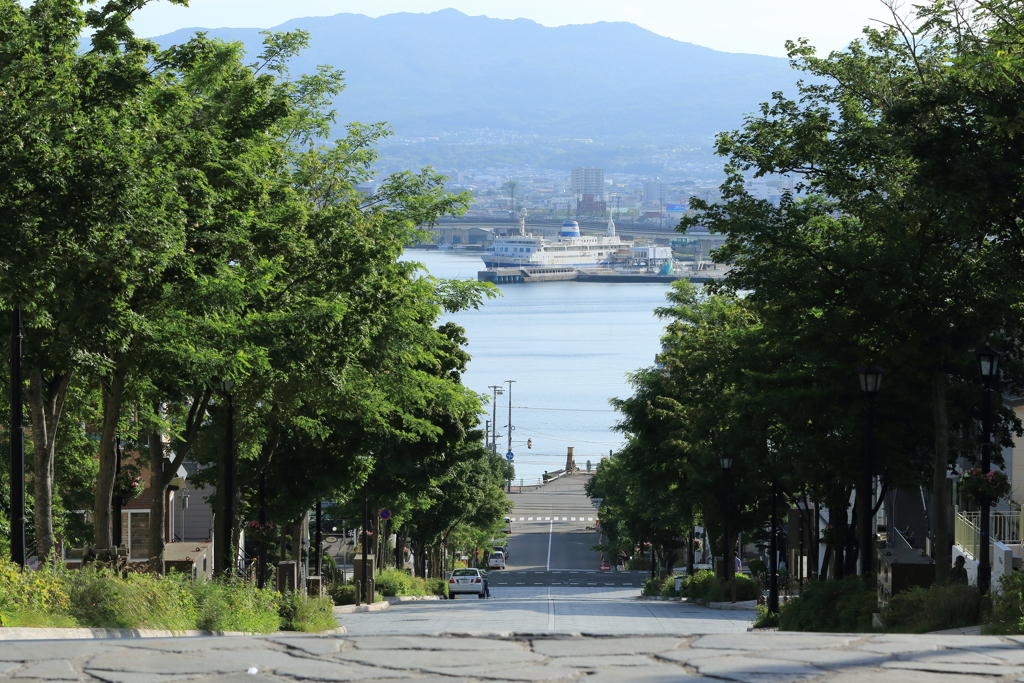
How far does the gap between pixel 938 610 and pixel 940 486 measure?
573 cm

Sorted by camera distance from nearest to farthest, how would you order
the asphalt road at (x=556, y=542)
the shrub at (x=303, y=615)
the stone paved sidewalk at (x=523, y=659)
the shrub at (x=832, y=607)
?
the stone paved sidewalk at (x=523, y=659) < the shrub at (x=303, y=615) < the shrub at (x=832, y=607) < the asphalt road at (x=556, y=542)

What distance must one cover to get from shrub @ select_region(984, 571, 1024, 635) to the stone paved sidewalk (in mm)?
4326

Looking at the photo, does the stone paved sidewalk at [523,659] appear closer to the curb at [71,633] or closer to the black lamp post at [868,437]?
the curb at [71,633]

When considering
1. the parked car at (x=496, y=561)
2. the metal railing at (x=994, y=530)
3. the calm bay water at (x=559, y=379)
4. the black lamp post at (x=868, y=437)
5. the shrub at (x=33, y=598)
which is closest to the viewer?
the shrub at (x=33, y=598)

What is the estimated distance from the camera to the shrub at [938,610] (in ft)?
47.6

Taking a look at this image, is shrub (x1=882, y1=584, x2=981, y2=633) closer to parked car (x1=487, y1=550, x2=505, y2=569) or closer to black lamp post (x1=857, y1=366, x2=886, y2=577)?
black lamp post (x1=857, y1=366, x2=886, y2=577)

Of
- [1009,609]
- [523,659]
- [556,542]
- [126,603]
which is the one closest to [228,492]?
[126,603]

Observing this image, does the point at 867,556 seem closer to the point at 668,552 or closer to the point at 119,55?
the point at 119,55

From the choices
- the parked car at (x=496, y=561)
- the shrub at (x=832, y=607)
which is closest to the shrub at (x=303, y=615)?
the shrub at (x=832, y=607)

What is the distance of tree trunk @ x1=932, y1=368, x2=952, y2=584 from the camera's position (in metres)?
19.6

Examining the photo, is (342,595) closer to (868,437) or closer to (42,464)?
(42,464)

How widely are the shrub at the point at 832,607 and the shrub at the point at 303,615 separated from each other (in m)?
7.92

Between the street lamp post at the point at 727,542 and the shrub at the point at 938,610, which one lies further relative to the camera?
the street lamp post at the point at 727,542

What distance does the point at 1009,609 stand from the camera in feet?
41.6
